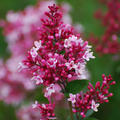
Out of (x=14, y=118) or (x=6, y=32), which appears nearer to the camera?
(x=6, y=32)

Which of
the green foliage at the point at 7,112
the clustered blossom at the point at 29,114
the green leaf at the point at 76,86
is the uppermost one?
the green foliage at the point at 7,112

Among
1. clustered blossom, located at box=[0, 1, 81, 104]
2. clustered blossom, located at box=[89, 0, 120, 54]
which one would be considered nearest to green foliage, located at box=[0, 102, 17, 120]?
clustered blossom, located at box=[0, 1, 81, 104]

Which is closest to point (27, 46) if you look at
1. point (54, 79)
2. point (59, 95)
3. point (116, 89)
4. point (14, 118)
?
point (59, 95)

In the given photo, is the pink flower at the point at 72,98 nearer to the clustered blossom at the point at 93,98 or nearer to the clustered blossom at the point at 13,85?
the clustered blossom at the point at 93,98

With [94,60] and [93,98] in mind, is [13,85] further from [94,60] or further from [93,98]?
[93,98]

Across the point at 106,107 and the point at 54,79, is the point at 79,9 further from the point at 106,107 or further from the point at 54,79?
the point at 54,79

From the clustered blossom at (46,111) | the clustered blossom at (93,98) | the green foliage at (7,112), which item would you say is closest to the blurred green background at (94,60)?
the green foliage at (7,112)
